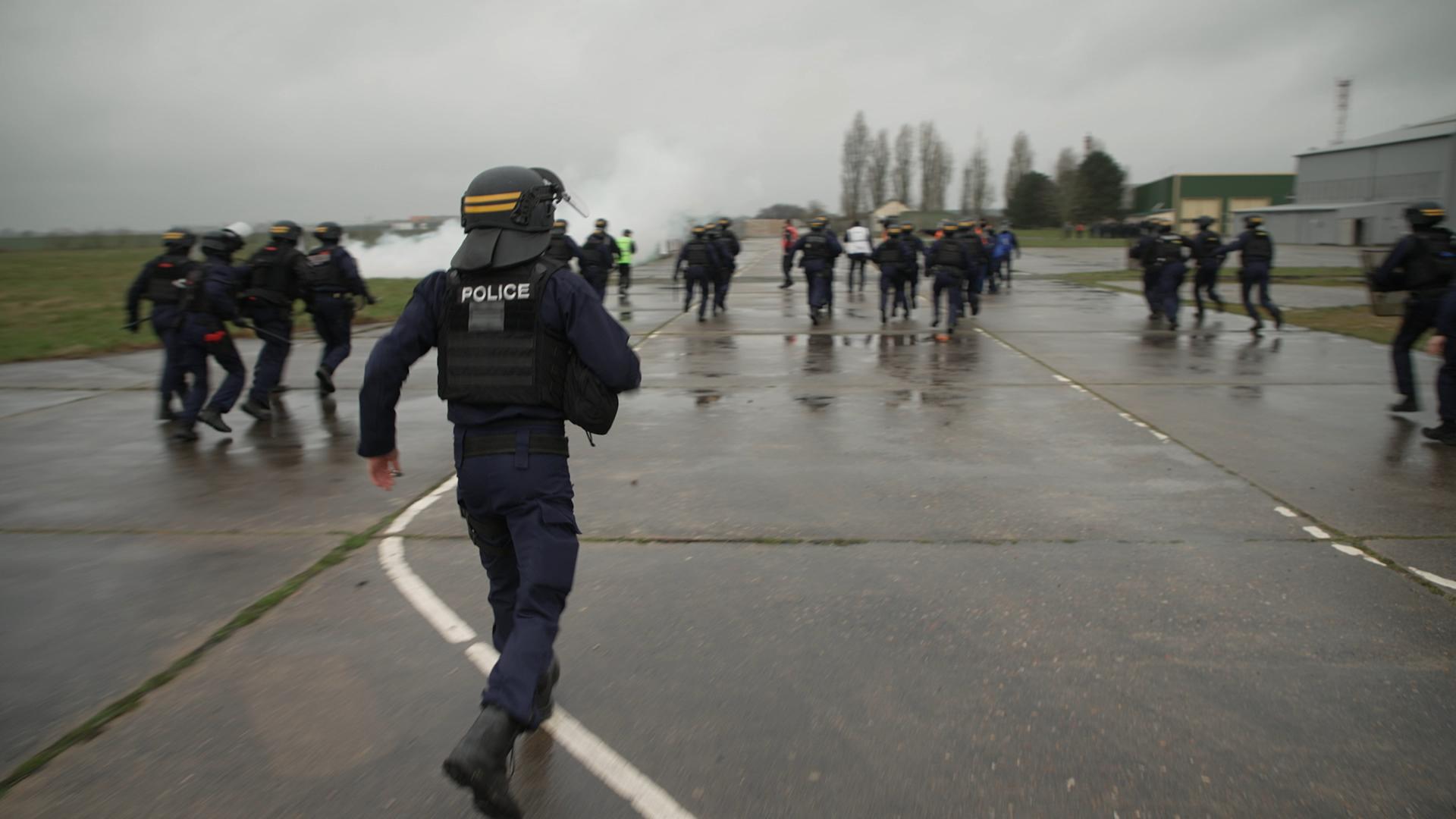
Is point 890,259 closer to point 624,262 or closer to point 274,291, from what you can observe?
point 624,262

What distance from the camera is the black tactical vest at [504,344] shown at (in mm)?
3217

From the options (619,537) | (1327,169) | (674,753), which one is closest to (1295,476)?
(619,537)

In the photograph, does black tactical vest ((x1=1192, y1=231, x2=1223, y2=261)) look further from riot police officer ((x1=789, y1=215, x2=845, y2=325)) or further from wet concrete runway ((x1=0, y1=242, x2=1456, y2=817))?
wet concrete runway ((x1=0, y1=242, x2=1456, y2=817))

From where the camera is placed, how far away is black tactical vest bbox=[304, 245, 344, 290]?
33.9 ft

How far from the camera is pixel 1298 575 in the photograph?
5020 mm

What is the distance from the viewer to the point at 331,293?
35.0 ft

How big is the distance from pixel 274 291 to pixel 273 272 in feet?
→ 0.72

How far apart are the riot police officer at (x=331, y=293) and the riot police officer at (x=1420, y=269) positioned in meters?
9.71

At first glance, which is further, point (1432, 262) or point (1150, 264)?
point (1150, 264)

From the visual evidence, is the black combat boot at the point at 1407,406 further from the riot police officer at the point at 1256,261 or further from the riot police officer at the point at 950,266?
the riot police officer at the point at 950,266

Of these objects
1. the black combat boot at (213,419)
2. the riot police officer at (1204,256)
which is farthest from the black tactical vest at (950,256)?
the black combat boot at (213,419)

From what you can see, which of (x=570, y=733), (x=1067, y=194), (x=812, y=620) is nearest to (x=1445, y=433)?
(x=812, y=620)

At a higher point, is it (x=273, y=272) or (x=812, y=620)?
(x=273, y=272)

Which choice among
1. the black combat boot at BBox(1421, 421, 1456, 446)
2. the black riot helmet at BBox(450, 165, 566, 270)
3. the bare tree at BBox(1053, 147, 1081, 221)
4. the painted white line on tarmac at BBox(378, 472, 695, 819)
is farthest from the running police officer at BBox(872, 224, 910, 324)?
the bare tree at BBox(1053, 147, 1081, 221)
